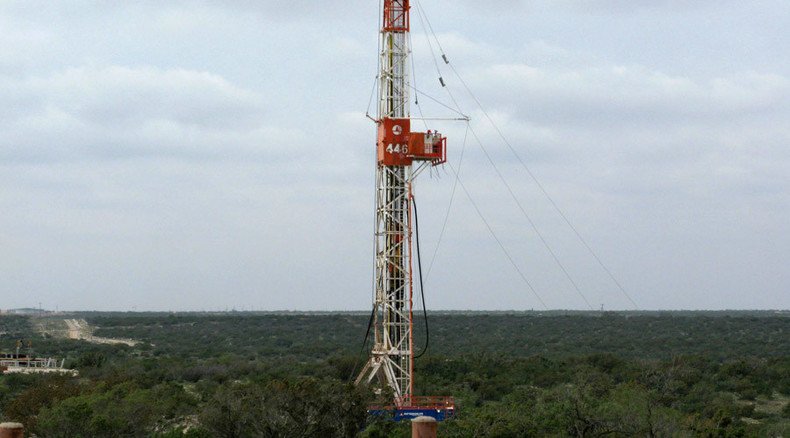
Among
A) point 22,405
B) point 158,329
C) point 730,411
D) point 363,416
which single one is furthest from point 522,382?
point 158,329

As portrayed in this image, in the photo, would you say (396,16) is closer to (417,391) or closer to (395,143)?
(395,143)

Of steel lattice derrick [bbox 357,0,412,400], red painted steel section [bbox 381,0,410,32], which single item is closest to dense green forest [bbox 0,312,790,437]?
steel lattice derrick [bbox 357,0,412,400]

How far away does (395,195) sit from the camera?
2736 centimetres

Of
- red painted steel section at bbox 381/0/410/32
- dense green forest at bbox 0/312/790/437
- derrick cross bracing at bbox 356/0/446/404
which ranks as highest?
red painted steel section at bbox 381/0/410/32

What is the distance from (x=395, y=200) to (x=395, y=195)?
164 mm

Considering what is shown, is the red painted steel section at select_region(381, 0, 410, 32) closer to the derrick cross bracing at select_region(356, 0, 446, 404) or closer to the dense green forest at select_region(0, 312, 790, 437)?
the derrick cross bracing at select_region(356, 0, 446, 404)

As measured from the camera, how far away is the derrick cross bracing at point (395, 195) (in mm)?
27219

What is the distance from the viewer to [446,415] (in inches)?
1030

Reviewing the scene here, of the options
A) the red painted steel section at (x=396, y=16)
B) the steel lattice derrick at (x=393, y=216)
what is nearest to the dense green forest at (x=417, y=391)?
the steel lattice derrick at (x=393, y=216)

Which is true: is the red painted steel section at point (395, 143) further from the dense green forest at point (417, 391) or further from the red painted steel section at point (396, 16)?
the dense green forest at point (417, 391)

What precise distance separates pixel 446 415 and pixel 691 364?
859 inches

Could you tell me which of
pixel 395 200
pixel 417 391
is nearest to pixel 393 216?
pixel 395 200

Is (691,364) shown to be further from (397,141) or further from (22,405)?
(22,405)

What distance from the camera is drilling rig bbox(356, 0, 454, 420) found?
89.3 ft
